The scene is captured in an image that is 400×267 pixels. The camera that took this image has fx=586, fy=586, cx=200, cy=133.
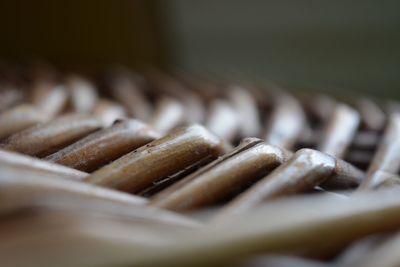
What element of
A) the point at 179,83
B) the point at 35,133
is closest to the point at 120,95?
the point at 179,83

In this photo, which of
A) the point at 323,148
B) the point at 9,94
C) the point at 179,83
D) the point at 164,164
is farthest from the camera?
the point at 179,83

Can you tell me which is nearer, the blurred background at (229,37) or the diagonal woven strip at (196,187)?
the diagonal woven strip at (196,187)

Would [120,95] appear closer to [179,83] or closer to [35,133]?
[179,83]

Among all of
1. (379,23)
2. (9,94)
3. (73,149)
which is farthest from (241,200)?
(379,23)

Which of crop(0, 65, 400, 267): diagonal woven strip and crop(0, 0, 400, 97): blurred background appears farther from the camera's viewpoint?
crop(0, 0, 400, 97): blurred background

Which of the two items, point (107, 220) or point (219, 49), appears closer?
point (107, 220)

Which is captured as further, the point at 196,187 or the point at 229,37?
the point at 229,37

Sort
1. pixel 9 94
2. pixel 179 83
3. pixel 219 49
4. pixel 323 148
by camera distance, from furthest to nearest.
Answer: pixel 219 49
pixel 179 83
pixel 9 94
pixel 323 148

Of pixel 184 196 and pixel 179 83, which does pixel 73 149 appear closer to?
pixel 184 196
